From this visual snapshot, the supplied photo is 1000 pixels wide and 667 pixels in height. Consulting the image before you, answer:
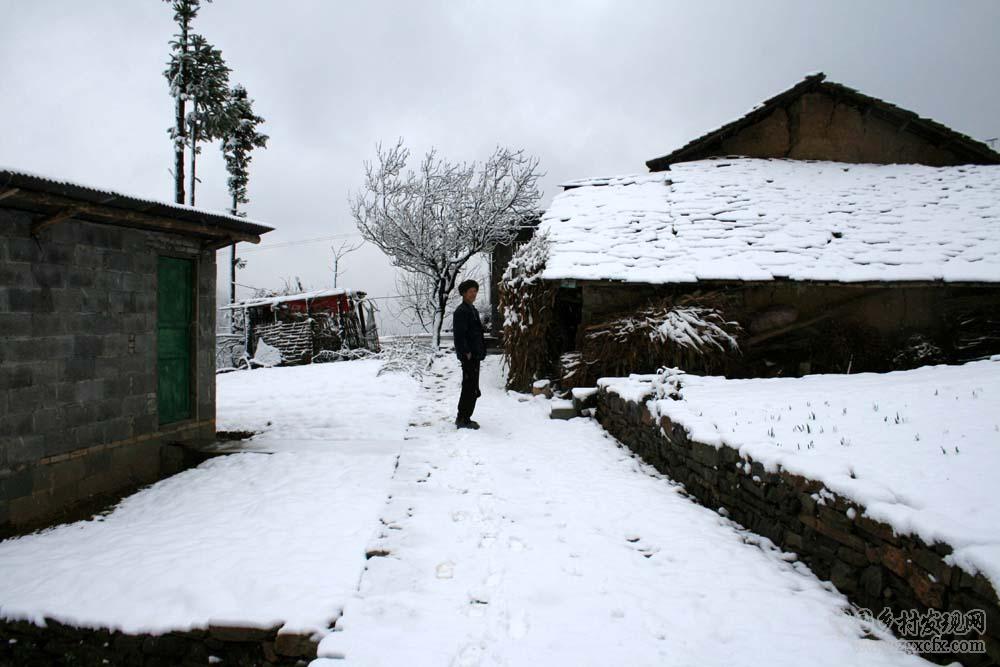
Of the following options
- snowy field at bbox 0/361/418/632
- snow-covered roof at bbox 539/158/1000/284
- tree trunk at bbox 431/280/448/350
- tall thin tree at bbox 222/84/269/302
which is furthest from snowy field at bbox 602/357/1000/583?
tall thin tree at bbox 222/84/269/302

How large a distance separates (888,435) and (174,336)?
24.5 feet

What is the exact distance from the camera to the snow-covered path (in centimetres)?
259

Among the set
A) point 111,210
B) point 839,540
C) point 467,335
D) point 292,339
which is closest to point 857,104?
point 467,335

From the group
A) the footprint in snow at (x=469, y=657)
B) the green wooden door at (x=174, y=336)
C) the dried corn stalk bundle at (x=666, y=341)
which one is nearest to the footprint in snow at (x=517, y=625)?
the footprint in snow at (x=469, y=657)

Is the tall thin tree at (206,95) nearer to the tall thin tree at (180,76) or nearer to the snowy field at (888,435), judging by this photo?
the tall thin tree at (180,76)

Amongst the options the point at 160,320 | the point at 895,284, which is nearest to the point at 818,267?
the point at 895,284

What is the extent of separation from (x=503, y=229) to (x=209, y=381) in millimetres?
9646

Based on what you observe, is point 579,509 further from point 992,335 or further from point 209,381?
point 992,335

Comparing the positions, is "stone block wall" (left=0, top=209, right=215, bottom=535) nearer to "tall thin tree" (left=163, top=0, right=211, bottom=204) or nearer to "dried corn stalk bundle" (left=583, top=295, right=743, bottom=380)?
"dried corn stalk bundle" (left=583, top=295, right=743, bottom=380)

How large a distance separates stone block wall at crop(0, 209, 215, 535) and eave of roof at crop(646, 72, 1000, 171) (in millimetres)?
11200

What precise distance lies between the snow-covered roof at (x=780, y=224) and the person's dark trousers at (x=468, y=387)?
2.43 meters

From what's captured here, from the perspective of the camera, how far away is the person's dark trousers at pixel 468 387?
681cm

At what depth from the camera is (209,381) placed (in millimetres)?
6812


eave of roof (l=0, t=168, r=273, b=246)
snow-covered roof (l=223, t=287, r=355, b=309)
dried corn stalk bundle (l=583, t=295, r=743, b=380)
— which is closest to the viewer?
eave of roof (l=0, t=168, r=273, b=246)
